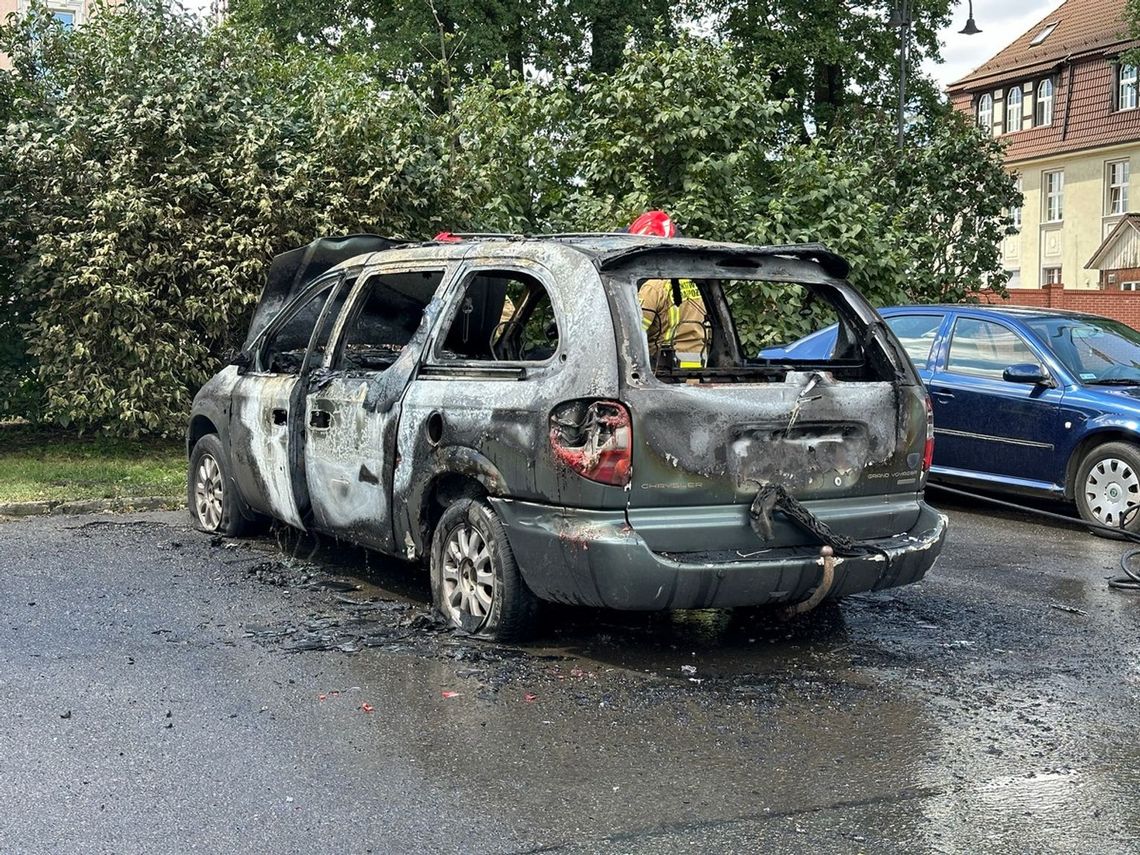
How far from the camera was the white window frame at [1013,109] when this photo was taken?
52562mm

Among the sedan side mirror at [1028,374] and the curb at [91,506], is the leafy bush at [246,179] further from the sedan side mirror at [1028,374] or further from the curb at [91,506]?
the sedan side mirror at [1028,374]

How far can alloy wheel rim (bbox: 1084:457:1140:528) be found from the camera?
945 centimetres

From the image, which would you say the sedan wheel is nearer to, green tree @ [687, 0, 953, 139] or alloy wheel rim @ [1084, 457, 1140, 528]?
alloy wheel rim @ [1084, 457, 1140, 528]

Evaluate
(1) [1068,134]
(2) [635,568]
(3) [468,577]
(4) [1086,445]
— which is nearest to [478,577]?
(3) [468,577]

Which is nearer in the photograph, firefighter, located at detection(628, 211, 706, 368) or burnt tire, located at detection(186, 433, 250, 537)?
firefighter, located at detection(628, 211, 706, 368)

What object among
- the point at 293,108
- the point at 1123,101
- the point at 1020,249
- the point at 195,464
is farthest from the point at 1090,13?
the point at 195,464

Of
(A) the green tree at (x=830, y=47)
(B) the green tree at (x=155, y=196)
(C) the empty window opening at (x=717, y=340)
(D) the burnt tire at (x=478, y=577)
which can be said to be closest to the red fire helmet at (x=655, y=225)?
(C) the empty window opening at (x=717, y=340)

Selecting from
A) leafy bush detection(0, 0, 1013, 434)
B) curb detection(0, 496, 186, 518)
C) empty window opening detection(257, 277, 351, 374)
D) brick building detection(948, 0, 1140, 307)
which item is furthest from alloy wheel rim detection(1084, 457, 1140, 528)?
brick building detection(948, 0, 1140, 307)

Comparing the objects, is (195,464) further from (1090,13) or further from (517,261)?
(1090,13)

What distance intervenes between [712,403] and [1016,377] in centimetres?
509

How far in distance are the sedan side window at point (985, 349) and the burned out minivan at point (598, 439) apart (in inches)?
149

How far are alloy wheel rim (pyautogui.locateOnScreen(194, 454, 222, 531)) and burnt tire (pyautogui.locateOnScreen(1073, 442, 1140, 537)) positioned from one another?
5829 mm

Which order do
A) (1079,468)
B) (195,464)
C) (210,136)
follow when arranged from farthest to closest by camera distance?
(210,136)
(1079,468)
(195,464)

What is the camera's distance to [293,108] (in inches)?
545
